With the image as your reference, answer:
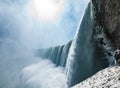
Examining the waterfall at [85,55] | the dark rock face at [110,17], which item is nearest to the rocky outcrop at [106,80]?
the dark rock face at [110,17]

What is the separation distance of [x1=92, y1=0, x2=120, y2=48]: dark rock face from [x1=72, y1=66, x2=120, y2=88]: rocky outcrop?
4.75 meters

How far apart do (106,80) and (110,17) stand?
827cm

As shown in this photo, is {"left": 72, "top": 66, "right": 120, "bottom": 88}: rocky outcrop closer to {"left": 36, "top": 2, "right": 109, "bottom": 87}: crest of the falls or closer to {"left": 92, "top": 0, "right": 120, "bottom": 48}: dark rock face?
{"left": 92, "top": 0, "right": 120, "bottom": 48}: dark rock face

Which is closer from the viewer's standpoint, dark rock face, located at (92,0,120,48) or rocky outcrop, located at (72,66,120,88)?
rocky outcrop, located at (72,66,120,88)

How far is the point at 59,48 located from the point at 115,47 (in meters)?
17.1

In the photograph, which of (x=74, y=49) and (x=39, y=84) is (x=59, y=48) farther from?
(x=74, y=49)

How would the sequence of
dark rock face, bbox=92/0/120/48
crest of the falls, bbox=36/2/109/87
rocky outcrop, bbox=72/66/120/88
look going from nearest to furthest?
rocky outcrop, bbox=72/66/120/88
dark rock face, bbox=92/0/120/48
crest of the falls, bbox=36/2/109/87

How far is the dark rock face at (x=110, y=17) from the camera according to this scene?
2760cm

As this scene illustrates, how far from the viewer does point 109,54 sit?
29.2 m

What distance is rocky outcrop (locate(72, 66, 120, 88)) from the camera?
2023 cm

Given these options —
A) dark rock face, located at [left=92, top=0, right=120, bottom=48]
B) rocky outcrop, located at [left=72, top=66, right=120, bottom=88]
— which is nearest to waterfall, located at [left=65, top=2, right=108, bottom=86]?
dark rock face, located at [left=92, top=0, right=120, bottom=48]

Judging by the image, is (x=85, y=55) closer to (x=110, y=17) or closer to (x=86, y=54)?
(x=86, y=54)

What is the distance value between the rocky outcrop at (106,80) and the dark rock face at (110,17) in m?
4.75

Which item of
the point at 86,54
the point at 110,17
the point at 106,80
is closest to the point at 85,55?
the point at 86,54
